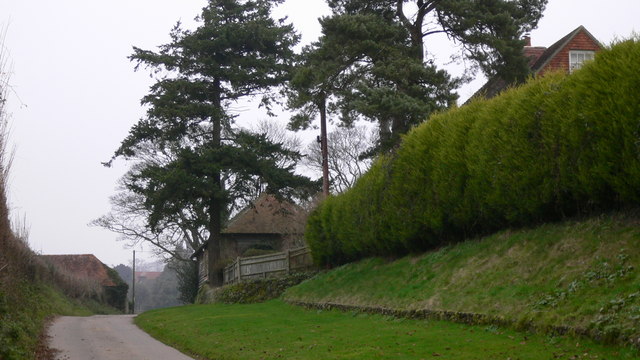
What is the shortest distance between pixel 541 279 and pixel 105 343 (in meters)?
11.6

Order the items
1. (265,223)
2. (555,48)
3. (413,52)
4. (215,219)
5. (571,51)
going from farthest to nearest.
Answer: (265,223)
(215,219)
(555,48)
(571,51)
(413,52)

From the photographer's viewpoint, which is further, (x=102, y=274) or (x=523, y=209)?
(x=102, y=274)

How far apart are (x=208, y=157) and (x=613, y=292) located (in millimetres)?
26324

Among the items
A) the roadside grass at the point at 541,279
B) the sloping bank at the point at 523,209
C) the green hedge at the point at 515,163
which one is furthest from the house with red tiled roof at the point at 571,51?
A: the roadside grass at the point at 541,279

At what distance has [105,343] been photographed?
17250 mm

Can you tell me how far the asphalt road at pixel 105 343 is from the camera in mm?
14341

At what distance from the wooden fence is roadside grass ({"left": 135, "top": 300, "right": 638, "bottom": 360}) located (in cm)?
916

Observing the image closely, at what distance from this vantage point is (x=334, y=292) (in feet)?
65.7

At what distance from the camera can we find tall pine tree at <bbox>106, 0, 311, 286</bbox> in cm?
3334

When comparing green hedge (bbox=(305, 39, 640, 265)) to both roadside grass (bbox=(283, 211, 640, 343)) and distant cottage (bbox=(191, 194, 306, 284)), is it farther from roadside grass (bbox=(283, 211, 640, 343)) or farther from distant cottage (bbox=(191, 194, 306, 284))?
distant cottage (bbox=(191, 194, 306, 284))

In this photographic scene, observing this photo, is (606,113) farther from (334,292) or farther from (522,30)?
(522,30)

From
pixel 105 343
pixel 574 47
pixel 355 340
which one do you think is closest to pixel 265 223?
pixel 574 47

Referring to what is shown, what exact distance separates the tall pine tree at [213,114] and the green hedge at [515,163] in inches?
548

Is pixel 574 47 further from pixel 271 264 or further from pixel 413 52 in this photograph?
pixel 271 264
